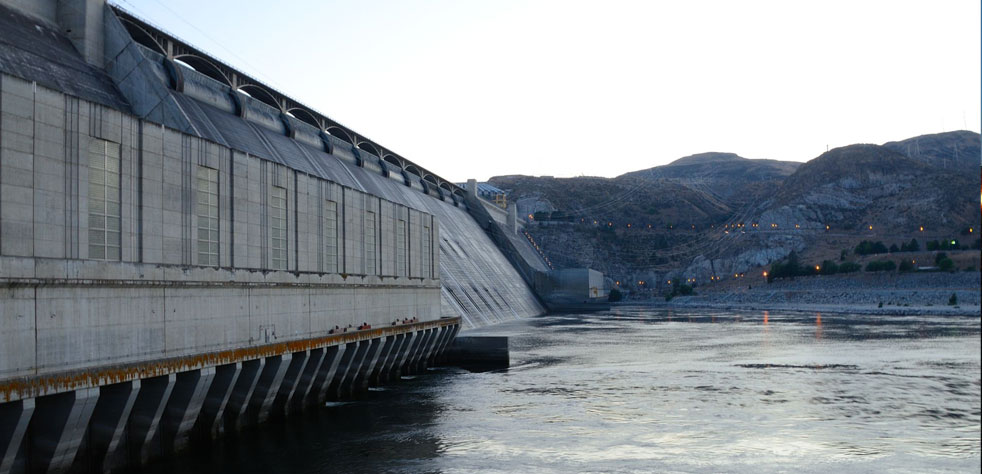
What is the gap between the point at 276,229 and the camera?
107 feet

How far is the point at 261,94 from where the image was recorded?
7794 centimetres

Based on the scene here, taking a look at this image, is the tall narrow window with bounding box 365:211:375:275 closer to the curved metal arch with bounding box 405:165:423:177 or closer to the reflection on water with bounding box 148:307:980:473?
the reflection on water with bounding box 148:307:980:473

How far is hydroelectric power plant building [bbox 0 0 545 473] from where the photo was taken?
19812 millimetres

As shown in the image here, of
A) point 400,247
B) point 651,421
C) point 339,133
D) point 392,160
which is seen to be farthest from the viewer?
point 392,160

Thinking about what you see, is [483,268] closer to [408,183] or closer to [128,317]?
[408,183]

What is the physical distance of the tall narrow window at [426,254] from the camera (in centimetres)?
5278

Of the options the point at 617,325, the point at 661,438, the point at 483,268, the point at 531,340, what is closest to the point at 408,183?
the point at 483,268

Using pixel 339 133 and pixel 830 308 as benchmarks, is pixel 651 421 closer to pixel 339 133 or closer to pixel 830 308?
pixel 339 133

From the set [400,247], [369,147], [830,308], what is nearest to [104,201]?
[400,247]

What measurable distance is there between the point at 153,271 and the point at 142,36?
4088cm

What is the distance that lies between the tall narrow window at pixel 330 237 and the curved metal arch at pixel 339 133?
55.7 meters

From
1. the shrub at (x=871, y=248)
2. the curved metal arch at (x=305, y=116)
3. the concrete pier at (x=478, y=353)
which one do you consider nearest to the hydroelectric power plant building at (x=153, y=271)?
the concrete pier at (x=478, y=353)

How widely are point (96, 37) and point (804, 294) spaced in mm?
146373

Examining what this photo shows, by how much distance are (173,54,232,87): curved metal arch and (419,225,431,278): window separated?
2682 centimetres
